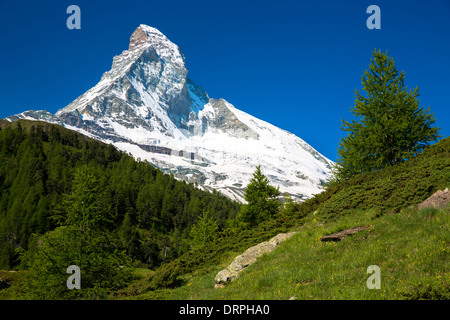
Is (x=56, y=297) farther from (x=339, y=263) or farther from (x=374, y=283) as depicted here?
(x=374, y=283)

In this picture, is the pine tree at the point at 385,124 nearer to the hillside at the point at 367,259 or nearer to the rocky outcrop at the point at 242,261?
the hillside at the point at 367,259

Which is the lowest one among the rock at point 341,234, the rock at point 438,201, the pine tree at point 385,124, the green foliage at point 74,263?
the green foliage at point 74,263

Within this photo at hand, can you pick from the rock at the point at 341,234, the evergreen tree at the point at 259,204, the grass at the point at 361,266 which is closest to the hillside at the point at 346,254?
the grass at the point at 361,266

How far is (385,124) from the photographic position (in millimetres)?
25562

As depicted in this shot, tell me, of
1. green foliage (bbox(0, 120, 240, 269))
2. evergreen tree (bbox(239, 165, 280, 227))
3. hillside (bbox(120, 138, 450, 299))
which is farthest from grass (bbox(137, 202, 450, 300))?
green foliage (bbox(0, 120, 240, 269))

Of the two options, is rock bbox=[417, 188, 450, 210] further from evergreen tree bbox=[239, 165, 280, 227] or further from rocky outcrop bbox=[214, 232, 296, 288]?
evergreen tree bbox=[239, 165, 280, 227]

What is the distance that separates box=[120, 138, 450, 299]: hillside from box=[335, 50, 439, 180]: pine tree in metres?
7.53

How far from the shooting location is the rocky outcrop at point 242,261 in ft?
43.0

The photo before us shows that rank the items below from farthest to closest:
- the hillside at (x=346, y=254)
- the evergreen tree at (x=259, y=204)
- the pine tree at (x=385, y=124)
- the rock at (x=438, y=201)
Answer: the evergreen tree at (x=259, y=204), the pine tree at (x=385, y=124), the rock at (x=438, y=201), the hillside at (x=346, y=254)

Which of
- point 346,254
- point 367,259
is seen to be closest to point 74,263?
point 346,254

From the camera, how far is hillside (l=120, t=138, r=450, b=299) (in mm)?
8195

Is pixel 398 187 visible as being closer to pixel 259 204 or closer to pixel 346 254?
pixel 346 254
